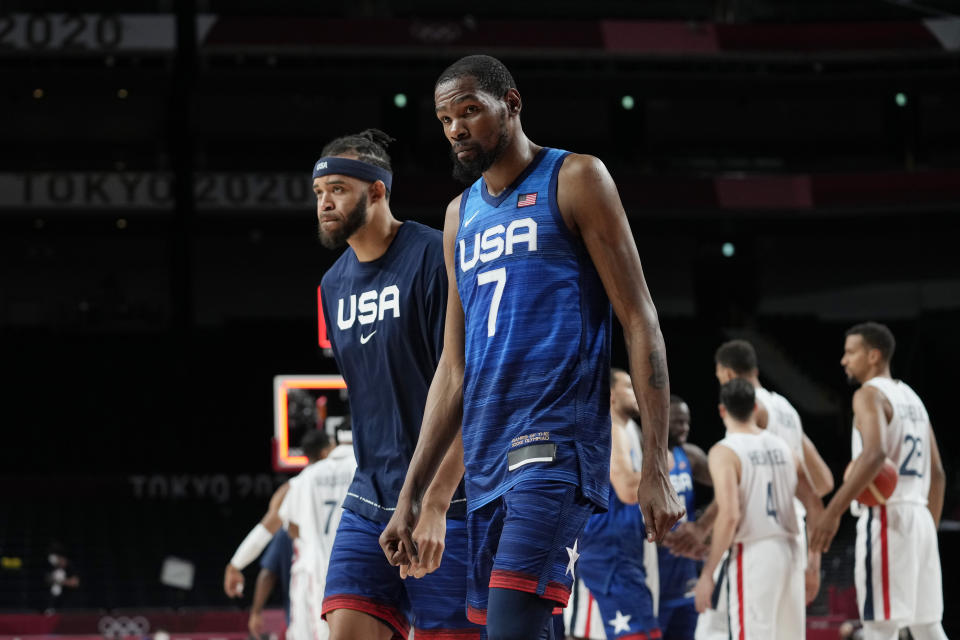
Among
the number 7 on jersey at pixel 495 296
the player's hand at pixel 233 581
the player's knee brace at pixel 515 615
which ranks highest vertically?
the number 7 on jersey at pixel 495 296

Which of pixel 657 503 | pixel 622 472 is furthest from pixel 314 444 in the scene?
pixel 657 503

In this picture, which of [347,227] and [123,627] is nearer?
[347,227]

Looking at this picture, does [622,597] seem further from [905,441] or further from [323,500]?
[323,500]

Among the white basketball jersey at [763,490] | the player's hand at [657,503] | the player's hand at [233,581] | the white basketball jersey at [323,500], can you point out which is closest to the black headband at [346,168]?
the player's hand at [657,503]

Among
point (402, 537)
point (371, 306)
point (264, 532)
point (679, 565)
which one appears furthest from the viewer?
point (264, 532)

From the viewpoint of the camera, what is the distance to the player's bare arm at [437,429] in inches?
129

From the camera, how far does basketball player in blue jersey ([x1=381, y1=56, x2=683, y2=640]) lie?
9.33 feet

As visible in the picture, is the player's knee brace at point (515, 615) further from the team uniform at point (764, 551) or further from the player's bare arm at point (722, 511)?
the team uniform at point (764, 551)

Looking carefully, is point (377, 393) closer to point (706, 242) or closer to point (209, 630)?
point (209, 630)

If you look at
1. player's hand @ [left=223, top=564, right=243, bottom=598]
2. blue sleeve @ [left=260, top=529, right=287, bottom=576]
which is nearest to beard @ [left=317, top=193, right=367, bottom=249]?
player's hand @ [left=223, top=564, right=243, bottom=598]

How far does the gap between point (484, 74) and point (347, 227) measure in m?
1.20

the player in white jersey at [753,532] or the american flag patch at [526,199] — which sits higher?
the american flag patch at [526,199]

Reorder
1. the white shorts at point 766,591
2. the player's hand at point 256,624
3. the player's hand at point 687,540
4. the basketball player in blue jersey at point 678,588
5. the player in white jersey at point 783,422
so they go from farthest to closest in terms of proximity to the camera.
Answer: the player's hand at point 256,624, the basketball player in blue jersey at point 678,588, the player in white jersey at point 783,422, the player's hand at point 687,540, the white shorts at point 766,591

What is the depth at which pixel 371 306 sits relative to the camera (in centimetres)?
411
